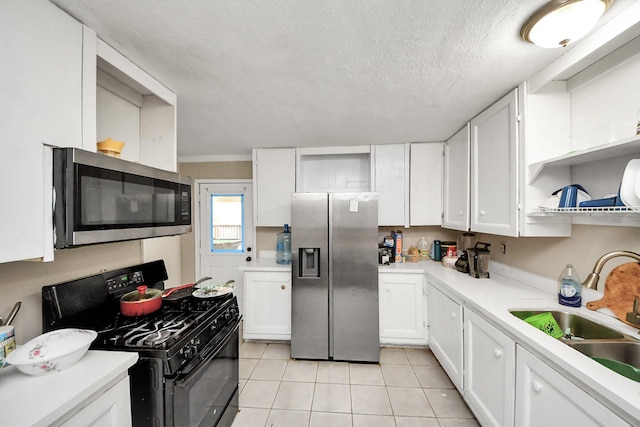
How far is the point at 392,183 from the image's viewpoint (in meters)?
2.87

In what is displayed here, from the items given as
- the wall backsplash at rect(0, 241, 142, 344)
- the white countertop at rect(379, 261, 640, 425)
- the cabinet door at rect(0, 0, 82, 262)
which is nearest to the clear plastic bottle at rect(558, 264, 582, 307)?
the white countertop at rect(379, 261, 640, 425)

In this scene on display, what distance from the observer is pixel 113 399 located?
3.00 ft

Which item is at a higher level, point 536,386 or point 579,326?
point 579,326

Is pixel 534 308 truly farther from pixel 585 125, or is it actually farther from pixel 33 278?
pixel 33 278

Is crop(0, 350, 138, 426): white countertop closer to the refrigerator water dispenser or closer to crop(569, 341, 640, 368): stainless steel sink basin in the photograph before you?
the refrigerator water dispenser

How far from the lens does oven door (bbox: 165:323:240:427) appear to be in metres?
1.08

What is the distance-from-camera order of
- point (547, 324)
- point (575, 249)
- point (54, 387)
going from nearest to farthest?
point (54, 387), point (547, 324), point (575, 249)

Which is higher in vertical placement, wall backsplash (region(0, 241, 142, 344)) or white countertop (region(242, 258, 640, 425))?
wall backsplash (region(0, 241, 142, 344))

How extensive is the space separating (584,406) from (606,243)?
97 centimetres

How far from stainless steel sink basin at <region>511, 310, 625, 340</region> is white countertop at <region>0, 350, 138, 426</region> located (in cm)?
198

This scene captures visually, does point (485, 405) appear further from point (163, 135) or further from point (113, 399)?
point (163, 135)

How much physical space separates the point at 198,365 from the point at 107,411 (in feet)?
1.20

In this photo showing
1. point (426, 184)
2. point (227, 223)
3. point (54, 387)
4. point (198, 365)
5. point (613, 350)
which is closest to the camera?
point (54, 387)

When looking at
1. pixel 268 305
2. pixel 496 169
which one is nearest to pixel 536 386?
pixel 496 169
